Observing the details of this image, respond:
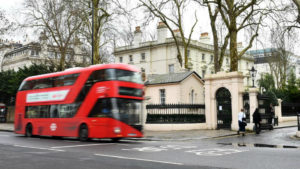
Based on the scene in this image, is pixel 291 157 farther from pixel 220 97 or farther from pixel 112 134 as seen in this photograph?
pixel 220 97

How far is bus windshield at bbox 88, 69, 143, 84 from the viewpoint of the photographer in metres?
14.9

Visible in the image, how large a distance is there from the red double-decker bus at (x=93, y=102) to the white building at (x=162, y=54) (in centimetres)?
3495

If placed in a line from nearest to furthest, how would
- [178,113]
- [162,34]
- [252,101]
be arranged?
1. [252,101]
2. [178,113]
3. [162,34]

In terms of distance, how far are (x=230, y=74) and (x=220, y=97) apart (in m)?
2.06

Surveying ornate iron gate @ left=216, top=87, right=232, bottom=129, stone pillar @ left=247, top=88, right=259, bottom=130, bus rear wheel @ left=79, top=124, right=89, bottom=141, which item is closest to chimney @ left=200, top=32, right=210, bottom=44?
ornate iron gate @ left=216, top=87, right=232, bottom=129

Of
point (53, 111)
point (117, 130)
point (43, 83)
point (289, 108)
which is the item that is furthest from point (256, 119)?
point (289, 108)

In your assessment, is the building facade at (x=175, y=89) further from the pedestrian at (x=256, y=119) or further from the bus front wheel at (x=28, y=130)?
the bus front wheel at (x=28, y=130)

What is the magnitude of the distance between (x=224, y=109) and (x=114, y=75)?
10785mm

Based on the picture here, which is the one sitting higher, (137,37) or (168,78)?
(137,37)

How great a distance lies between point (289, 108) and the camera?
113 ft

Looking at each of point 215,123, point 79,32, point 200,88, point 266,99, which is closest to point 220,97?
point 215,123

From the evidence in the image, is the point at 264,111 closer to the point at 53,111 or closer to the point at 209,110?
the point at 209,110

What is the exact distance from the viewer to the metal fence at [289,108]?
33459 millimetres

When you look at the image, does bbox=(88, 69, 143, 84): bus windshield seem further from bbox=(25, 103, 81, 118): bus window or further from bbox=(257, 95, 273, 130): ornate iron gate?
bbox=(257, 95, 273, 130): ornate iron gate
